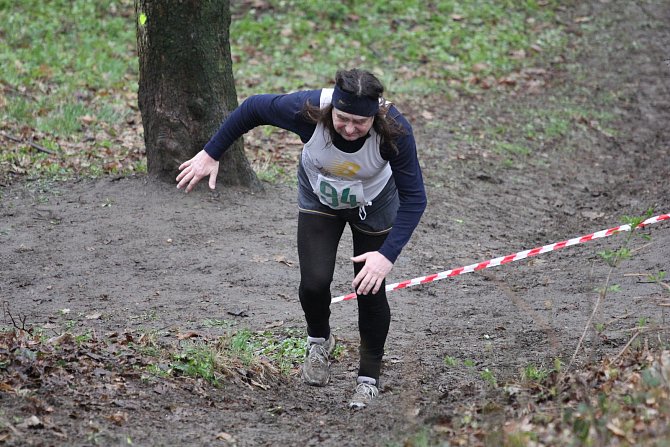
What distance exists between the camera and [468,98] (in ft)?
42.0

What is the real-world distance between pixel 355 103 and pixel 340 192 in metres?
0.66

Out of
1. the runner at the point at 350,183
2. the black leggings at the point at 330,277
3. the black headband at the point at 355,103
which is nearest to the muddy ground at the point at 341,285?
the black leggings at the point at 330,277

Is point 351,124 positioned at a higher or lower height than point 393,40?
higher

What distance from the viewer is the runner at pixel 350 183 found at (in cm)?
458

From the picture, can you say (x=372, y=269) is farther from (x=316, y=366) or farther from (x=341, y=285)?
(x=341, y=285)

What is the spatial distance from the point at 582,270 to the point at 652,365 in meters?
3.63

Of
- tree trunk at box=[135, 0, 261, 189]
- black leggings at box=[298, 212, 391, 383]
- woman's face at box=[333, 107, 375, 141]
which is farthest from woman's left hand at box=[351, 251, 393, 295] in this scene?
tree trunk at box=[135, 0, 261, 189]

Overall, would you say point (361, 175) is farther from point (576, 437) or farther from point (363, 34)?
point (363, 34)

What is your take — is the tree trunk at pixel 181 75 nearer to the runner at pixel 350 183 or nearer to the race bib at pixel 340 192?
the runner at pixel 350 183

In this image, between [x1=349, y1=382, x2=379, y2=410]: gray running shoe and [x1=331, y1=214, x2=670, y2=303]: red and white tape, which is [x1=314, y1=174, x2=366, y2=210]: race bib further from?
[x1=331, y1=214, x2=670, y2=303]: red and white tape

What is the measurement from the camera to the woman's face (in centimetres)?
449

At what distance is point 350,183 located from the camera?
192 inches

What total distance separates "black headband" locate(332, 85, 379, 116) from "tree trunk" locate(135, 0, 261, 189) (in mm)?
4120

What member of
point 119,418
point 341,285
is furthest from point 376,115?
point 341,285
